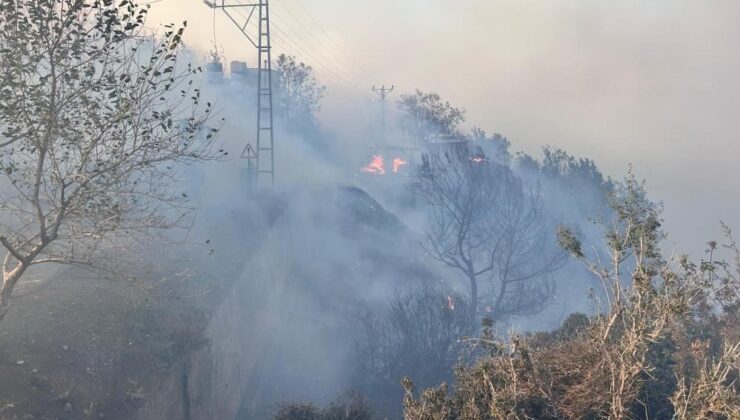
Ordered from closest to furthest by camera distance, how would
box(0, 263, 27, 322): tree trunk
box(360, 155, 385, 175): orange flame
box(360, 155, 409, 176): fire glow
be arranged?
box(0, 263, 27, 322): tree trunk, box(360, 155, 385, 175): orange flame, box(360, 155, 409, 176): fire glow

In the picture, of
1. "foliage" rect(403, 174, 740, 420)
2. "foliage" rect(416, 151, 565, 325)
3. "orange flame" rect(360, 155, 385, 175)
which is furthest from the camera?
"orange flame" rect(360, 155, 385, 175)

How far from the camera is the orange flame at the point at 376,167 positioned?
60.0 m

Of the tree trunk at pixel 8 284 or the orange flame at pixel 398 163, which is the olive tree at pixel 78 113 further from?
the orange flame at pixel 398 163

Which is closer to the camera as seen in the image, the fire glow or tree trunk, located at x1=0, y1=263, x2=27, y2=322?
tree trunk, located at x1=0, y1=263, x2=27, y2=322

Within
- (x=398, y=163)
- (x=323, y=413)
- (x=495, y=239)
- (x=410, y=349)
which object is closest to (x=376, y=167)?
(x=398, y=163)

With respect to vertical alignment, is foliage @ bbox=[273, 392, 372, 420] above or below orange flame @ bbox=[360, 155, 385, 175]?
below

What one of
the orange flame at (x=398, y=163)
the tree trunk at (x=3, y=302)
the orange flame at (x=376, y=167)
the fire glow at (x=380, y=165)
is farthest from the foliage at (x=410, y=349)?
the orange flame at (x=398, y=163)

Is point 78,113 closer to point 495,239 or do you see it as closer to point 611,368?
point 611,368

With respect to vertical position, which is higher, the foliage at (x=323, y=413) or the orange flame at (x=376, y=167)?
the orange flame at (x=376, y=167)

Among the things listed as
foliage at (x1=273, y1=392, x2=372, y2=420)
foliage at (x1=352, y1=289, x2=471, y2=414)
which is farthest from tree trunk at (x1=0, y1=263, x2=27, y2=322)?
foliage at (x1=352, y1=289, x2=471, y2=414)

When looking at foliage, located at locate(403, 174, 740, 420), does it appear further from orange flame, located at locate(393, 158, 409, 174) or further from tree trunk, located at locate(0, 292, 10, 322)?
orange flame, located at locate(393, 158, 409, 174)

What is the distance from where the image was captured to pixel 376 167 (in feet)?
199

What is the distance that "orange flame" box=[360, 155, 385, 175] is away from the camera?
60.0 m

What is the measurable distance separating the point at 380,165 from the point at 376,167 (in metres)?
0.70
